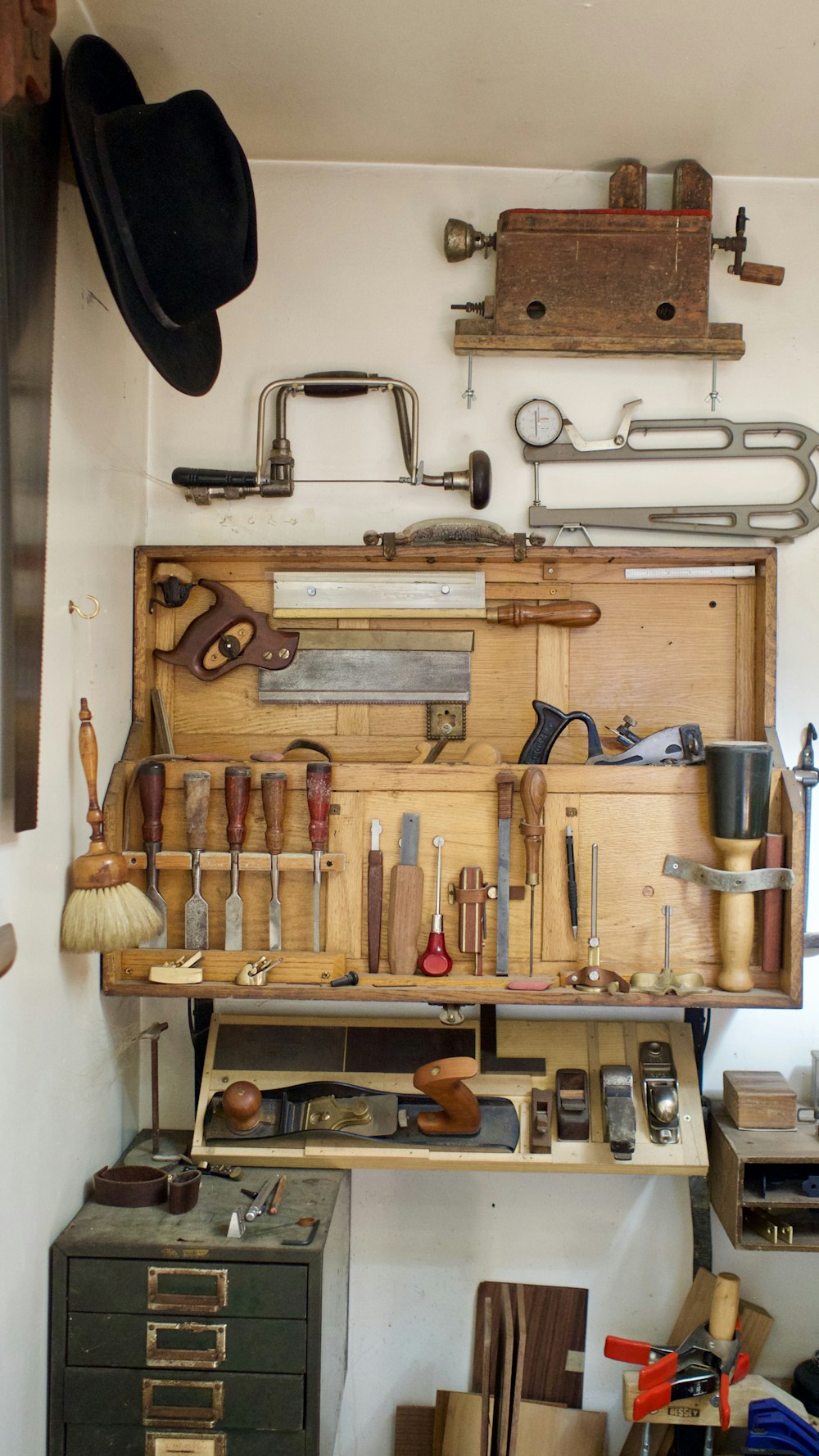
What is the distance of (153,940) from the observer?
2340 mm

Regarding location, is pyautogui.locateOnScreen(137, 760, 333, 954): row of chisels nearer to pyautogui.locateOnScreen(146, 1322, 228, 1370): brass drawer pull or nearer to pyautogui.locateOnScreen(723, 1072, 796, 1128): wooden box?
pyautogui.locateOnScreen(146, 1322, 228, 1370): brass drawer pull

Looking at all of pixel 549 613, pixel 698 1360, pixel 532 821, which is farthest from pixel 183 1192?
pixel 549 613

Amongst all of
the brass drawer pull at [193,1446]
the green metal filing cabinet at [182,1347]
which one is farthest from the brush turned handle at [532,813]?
the brass drawer pull at [193,1446]

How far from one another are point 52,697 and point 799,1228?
201 cm

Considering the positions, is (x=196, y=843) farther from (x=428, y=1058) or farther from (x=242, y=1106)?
(x=428, y=1058)

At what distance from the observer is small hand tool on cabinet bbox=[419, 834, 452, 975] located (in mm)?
2283

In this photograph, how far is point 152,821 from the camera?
2.31 metres

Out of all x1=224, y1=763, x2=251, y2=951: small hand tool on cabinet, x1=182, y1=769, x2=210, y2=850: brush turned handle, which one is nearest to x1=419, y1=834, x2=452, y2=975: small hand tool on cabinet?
x1=224, y1=763, x2=251, y2=951: small hand tool on cabinet

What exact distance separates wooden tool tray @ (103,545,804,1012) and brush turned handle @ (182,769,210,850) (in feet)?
0.16

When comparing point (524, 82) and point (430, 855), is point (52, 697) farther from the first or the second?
point (524, 82)

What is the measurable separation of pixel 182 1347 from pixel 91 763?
3.86ft

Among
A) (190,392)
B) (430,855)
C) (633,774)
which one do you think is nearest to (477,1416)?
(430,855)

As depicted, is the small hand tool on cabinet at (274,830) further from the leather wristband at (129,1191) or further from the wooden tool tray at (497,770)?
the leather wristband at (129,1191)

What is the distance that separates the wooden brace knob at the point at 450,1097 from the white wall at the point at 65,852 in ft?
2.42
